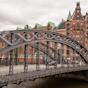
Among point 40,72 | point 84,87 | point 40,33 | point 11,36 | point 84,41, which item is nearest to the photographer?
point 11,36

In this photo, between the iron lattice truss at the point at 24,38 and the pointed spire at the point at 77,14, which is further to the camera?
the pointed spire at the point at 77,14

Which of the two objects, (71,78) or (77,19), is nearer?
(71,78)

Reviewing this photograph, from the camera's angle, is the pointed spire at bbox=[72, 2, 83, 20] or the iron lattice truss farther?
the pointed spire at bbox=[72, 2, 83, 20]

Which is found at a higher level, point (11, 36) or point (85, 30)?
point (85, 30)

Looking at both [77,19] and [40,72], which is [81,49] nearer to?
[40,72]

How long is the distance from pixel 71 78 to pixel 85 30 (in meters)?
27.3

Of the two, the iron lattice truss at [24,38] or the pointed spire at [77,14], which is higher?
the pointed spire at [77,14]

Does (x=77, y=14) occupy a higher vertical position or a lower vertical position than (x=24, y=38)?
higher

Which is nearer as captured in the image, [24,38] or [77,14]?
[24,38]

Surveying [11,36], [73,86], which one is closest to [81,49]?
[73,86]

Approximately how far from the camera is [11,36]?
2762 centimetres

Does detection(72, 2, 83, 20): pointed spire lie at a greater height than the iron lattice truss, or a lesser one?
greater

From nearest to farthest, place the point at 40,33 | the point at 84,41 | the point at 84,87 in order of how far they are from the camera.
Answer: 1. the point at 40,33
2. the point at 84,87
3. the point at 84,41

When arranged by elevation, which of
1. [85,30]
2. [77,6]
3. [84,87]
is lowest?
[84,87]
